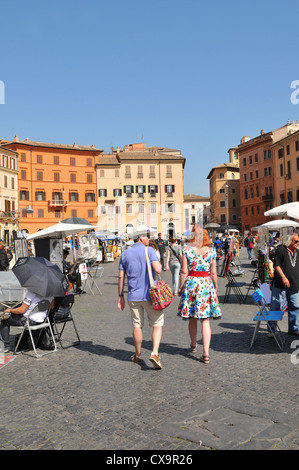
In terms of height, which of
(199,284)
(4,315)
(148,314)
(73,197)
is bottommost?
(4,315)

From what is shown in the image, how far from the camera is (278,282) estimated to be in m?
7.46

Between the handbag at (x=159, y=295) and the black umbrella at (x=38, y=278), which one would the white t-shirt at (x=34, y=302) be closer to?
the black umbrella at (x=38, y=278)

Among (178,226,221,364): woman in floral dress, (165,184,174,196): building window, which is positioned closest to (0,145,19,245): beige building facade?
(165,184,174,196): building window

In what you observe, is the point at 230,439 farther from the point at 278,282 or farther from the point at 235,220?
the point at 235,220

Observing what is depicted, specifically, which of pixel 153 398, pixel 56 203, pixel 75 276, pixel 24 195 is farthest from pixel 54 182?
pixel 153 398

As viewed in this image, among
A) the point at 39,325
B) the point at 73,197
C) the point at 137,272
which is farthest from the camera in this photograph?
the point at 73,197

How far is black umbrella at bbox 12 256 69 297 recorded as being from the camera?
263 inches

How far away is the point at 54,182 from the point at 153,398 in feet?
229

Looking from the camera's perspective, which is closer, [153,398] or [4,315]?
[153,398]

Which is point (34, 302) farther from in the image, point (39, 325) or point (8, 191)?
point (8, 191)

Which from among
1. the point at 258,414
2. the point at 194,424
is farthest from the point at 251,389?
the point at 194,424

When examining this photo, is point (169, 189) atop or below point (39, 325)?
atop

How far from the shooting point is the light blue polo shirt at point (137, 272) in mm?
5938

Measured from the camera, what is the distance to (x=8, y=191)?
212ft
